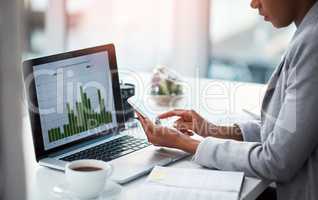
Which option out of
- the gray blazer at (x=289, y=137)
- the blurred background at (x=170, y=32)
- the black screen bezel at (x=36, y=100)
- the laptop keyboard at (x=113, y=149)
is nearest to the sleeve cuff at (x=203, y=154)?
the gray blazer at (x=289, y=137)

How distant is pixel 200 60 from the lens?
10.5 ft

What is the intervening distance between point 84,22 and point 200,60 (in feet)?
2.57

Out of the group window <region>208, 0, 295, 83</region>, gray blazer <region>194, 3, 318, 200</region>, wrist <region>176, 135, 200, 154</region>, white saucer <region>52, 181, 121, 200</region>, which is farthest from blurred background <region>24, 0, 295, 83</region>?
white saucer <region>52, 181, 121, 200</region>

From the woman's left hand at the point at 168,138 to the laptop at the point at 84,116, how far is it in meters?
0.03

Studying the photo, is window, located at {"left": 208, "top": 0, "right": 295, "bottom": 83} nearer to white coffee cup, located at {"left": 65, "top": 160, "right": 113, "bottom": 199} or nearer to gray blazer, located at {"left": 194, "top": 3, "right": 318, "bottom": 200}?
gray blazer, located at {"left": 194, "top": 3, "right": 318, "bottom": 200}

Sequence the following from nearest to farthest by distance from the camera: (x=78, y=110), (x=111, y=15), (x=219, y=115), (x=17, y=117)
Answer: (x=17, y=117) < (x=78, y=110) < (x=219, y=115) < (x=111, y=15)

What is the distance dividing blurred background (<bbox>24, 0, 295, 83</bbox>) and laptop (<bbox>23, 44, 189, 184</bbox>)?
5.17 ft

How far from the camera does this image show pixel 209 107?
1863 mm

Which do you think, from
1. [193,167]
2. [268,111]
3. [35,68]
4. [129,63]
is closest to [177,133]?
[193,167]

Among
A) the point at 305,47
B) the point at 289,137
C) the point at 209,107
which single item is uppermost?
the point at 305,47

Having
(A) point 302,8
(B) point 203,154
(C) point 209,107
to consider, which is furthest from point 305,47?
(C) point 209,107

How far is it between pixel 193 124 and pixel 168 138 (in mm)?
199

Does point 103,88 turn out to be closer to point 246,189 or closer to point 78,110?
point 78,110

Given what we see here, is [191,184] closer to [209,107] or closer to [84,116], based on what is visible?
[84,116]
